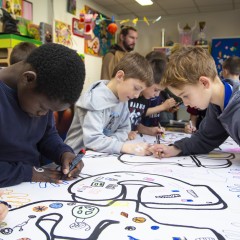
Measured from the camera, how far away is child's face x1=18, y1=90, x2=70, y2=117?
56 centimetres

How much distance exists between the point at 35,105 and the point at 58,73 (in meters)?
0.10

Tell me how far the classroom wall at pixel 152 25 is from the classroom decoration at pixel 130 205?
8.23 feet

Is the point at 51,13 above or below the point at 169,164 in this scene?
above

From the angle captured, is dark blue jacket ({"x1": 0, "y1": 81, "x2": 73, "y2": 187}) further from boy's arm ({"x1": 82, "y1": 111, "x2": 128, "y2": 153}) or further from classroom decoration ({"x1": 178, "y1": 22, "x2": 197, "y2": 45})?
classroom decoration ({"x1": 178, "y1": 22, "x2": 197, "y2": 45})

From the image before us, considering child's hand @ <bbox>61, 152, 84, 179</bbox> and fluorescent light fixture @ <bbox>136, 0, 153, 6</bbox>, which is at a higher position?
fluorescent light fixture @ <bbox>136, 0, 153, 6</bbox>

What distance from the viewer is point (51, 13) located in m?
2.92

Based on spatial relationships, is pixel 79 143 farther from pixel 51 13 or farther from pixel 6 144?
pixel 51 13

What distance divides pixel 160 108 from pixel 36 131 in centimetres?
95

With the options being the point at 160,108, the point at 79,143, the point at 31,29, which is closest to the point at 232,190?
the point at 79,143

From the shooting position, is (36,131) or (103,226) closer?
(103,226)

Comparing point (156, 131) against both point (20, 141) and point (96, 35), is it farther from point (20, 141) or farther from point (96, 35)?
point (96, 35)

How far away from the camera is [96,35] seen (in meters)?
3.78

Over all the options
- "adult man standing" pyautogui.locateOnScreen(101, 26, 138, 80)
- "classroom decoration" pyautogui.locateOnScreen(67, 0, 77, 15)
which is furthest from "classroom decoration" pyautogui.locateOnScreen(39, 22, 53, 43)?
"adult man standing" pyautogui.locateOnScreen(101, 26, 138, 80)

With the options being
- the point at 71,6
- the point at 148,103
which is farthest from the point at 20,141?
the point at 71,6
